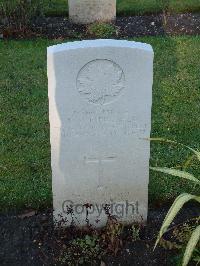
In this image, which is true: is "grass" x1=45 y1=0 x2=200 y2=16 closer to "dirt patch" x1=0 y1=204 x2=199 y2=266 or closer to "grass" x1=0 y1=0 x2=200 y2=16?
"grass" x1=0 y1=0 x2=200 y2=16

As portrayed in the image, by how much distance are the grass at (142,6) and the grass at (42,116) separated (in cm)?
134

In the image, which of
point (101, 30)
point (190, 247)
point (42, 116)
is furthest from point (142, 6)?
point (190, 247)

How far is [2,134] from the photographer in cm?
590

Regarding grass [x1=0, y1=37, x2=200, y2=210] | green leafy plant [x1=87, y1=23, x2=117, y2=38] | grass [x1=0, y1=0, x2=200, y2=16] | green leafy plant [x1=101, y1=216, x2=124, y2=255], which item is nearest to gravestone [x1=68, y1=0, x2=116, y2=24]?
green leafy plant [x1=87, y1=23, x2=117, y2=38]

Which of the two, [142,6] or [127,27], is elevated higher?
[142,6]

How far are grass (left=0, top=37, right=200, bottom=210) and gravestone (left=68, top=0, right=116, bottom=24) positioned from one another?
3.09 ft

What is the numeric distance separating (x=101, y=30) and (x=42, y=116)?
9.24 feet

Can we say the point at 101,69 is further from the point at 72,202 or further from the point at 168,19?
the point at 168,19

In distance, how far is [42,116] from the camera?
246 inches

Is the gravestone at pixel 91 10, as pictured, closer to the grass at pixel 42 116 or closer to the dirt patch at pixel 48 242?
the grass at pixel 42 116

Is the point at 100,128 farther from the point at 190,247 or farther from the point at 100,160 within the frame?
the point at 190,247

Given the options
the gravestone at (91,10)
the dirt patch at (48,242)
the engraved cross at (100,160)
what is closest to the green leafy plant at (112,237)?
the dirt patch at (48,242)

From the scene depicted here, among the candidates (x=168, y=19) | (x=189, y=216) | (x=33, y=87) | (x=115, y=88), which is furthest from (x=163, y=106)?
(x=168, y=19)

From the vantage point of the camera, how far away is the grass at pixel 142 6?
31.6 ft
